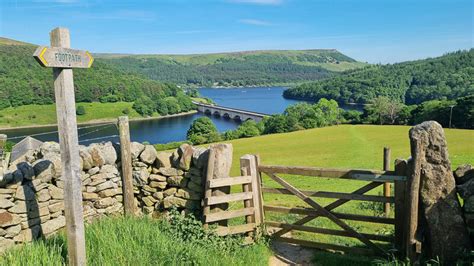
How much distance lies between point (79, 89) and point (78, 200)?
354ft

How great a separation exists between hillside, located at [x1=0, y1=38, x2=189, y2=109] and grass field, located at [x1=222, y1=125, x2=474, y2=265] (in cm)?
4459

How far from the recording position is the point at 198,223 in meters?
7.61

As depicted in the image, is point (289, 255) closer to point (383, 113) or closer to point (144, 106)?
point (383, 113)

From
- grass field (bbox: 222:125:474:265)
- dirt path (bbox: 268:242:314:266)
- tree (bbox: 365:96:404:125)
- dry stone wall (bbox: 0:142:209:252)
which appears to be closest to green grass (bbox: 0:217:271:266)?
dirt path (bbox: 268:242:314:266)

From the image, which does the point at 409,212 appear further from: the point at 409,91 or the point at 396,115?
the point at 409,91

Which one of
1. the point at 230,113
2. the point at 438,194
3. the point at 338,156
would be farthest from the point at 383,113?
the point at 438,194

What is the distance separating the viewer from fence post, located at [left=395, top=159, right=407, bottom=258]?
22.0 feet

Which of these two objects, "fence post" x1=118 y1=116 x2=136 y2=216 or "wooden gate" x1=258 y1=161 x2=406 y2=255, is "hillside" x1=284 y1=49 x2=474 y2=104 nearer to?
"wooden gate" x1=258 y1=161 x2=406 y2=255

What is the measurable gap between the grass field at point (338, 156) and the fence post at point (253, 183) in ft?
4.73

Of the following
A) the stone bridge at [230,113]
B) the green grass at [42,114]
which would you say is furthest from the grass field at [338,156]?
the green grass at [42,114]

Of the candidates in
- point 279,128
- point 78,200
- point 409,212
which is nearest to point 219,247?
point 78,200

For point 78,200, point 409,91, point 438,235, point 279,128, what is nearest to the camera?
point 78,200

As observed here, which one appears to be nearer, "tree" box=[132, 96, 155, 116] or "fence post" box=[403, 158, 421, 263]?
"fence post" box=[403, 158, 421, 263]

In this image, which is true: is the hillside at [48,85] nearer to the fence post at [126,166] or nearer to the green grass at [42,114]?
the green grass at [42,114]
